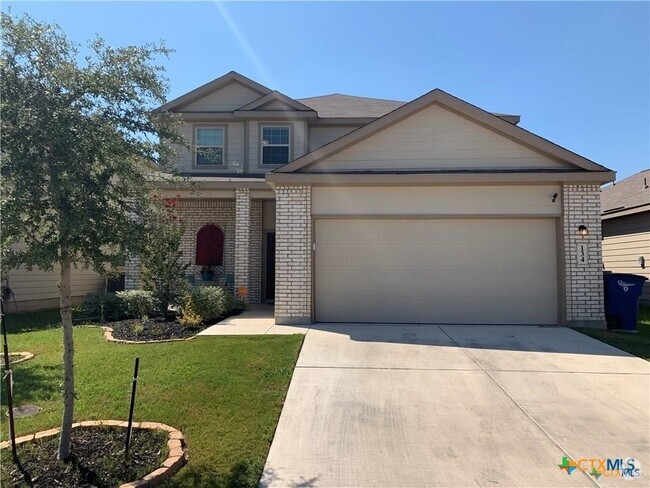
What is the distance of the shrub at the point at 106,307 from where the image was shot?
10.6 m

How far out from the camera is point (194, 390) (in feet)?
17.5

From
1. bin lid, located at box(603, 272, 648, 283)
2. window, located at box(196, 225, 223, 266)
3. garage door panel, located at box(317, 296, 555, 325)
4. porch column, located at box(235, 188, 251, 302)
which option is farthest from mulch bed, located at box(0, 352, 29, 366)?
bin lid, located at box(603, 272, 648, 283)

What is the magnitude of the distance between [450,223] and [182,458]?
23.9 ft

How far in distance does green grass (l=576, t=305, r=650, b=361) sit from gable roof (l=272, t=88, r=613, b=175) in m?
3.39

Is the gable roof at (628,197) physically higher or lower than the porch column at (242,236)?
higher

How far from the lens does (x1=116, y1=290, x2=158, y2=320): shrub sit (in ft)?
33.4

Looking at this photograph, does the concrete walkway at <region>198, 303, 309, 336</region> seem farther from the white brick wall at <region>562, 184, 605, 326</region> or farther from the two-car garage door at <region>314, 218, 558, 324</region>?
the white brick wall at <region>562, 184, 605, 326</region>

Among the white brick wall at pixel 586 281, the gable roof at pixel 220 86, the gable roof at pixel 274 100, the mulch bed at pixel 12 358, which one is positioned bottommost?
the mulch bed at pixel 12 358

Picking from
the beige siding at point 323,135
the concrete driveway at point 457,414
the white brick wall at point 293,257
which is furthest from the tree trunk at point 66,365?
the beige siding at point 323,135

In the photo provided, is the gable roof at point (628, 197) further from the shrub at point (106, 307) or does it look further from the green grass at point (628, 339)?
the shrub at point (106, 307)

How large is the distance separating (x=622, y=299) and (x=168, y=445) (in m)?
8.98

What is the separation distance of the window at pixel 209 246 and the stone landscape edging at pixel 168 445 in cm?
967

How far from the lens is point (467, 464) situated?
12.3 ft

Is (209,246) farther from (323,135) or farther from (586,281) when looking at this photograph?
(586,281)
